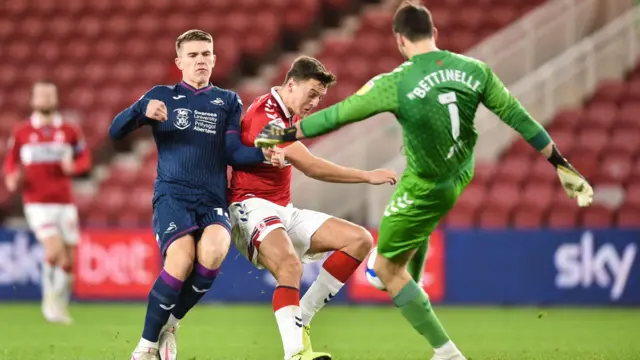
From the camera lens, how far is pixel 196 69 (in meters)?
7.03

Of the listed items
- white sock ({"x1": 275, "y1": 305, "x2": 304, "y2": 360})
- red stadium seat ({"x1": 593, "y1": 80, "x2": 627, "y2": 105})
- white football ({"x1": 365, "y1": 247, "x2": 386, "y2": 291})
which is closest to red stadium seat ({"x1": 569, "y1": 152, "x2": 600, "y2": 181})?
red stadium seat ({"x1": 593, "y1": 80, "x2": 627, "y2": 105})

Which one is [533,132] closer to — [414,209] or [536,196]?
[414,209]

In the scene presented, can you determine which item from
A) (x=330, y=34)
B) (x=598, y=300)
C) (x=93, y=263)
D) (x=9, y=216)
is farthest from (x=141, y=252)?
(x=330, y=34)

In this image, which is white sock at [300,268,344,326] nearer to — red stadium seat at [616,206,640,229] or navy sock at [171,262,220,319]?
navy sock at [171,262,220,319]

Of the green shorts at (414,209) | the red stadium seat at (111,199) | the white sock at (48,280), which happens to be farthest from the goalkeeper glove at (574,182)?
the red stadium seat at (111,199)

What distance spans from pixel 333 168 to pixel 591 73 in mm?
10576

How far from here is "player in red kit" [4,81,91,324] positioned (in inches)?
461

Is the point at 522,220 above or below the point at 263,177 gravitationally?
below

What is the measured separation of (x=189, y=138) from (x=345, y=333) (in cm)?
372

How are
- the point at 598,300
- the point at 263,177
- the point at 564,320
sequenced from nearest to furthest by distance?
the point at 263,177
the point at 564,320
the point at 598,300

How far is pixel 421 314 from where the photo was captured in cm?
634

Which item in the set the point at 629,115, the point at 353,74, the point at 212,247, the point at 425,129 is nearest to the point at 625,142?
the point at 629,115

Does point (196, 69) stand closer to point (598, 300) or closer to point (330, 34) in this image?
point (598, 300)

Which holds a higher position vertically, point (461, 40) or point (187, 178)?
point (461, 40)
